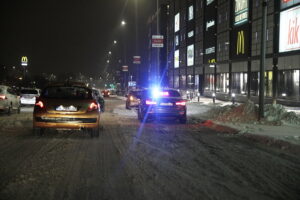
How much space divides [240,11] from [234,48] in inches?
168

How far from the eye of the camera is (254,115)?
19125mm

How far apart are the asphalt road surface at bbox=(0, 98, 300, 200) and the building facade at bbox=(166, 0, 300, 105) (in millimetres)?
23117

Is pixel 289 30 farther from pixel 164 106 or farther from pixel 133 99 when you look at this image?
pixel 164 106

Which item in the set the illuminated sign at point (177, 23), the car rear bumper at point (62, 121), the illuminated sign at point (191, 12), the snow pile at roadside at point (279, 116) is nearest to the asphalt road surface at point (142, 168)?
the car rear bumper at point (62, 121)

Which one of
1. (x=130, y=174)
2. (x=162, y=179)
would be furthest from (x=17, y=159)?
(x=162, y=179)

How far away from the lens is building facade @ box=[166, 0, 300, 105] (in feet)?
115

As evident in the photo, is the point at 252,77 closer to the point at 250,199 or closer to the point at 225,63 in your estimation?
the point at 225,63

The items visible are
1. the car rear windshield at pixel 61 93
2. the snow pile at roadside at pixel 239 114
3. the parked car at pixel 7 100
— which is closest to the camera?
the car rear windshield at pixel 61 93

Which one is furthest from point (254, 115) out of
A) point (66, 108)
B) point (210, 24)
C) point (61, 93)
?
point (210, 24)

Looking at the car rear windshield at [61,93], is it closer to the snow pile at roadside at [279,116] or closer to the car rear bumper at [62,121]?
the car rear bumper at [62,121]

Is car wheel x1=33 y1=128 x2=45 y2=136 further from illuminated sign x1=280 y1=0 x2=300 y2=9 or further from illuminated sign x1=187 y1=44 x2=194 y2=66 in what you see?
illuminated sign x1=187 y1=44 x2=194 y2=66

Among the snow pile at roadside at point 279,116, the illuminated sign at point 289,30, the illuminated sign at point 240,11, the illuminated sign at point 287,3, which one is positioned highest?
the illuminated sign at point 240,11

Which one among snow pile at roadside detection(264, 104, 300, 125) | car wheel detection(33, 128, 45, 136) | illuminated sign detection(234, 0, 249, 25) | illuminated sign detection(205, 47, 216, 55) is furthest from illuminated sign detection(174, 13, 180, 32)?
car wheel detection(33, 128, 45, 136)

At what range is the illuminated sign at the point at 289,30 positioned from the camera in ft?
108
